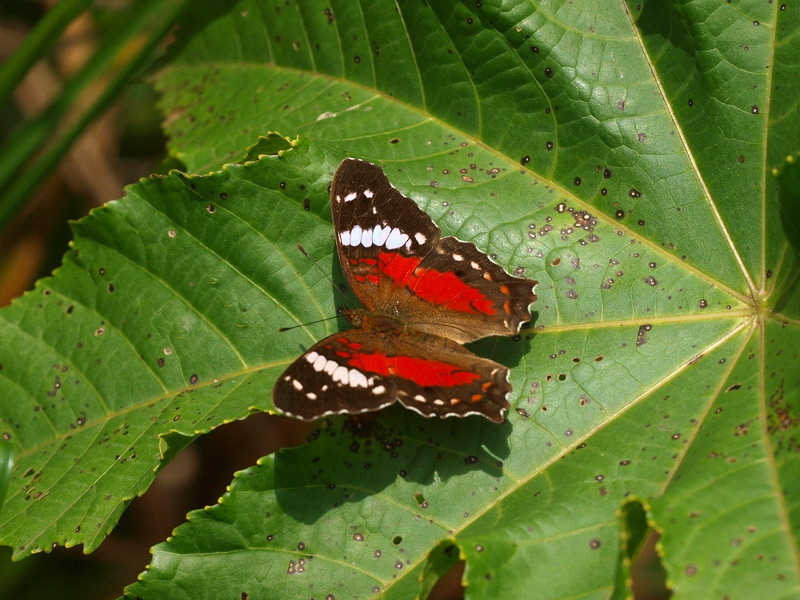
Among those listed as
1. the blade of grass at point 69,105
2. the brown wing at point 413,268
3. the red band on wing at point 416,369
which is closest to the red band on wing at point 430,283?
the brown wing at point 413,268

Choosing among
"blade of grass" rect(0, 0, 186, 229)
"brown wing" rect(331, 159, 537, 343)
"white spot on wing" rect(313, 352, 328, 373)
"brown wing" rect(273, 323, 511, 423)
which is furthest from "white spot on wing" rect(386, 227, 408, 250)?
"blade of grass" rect(0, 0, 186, 229)

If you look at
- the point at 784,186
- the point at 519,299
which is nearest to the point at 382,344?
the point at 519,299

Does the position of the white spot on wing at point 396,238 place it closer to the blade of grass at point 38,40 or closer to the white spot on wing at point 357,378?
the white spot on wing at point 357,378

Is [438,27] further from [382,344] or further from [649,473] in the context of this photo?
[649,473]

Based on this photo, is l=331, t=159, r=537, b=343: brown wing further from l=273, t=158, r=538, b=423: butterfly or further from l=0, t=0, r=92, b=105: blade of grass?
l=0, t=0, r=92, b=105: blade of grass

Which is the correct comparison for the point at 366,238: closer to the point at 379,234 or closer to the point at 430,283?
the point at 379,234

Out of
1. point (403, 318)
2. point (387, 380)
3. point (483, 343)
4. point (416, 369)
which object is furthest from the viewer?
point (403, 318)

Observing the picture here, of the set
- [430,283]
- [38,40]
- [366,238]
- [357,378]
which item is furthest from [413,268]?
[38,40]
